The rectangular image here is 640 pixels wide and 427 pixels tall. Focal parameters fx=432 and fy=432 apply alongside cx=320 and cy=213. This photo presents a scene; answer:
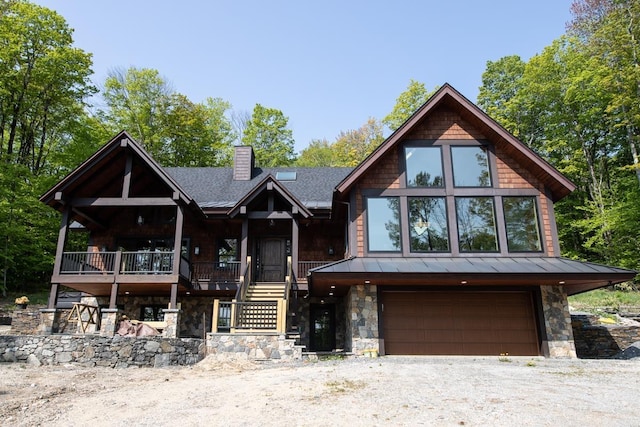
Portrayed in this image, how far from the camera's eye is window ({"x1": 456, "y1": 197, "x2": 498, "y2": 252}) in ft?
41.4

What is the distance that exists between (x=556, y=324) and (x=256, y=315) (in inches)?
322

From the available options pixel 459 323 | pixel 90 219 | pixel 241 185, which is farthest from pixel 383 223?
pixel 90 219

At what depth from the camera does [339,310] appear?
15.3 metres

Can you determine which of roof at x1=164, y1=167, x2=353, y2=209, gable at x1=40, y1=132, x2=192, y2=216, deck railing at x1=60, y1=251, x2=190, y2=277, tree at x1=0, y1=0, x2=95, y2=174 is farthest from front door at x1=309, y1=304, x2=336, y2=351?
tree at x1=0, y1=0, x2=95, y2=174

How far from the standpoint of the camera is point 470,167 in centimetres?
1336

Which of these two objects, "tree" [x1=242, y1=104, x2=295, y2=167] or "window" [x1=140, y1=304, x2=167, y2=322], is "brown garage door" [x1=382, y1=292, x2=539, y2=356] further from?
"tree" [x1=242, y1=104, x2=295, y2=167]

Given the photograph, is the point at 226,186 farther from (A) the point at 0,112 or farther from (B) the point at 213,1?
(A) the point at 0,112

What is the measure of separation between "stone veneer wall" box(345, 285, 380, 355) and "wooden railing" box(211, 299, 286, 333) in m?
1.97

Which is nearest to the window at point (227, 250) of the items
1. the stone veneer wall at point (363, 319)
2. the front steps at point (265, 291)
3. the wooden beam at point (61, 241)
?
the front steps at point (265, 291)

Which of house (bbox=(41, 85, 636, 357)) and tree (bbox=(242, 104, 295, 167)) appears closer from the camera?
house (bbox=(41, 85, 636, 357))

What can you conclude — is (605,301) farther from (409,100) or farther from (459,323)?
(409,100)

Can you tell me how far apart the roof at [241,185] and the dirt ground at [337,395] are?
7293 mm

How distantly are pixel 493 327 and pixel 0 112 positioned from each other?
25.6 meters

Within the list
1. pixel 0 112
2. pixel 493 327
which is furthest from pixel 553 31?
pixel 0 112
